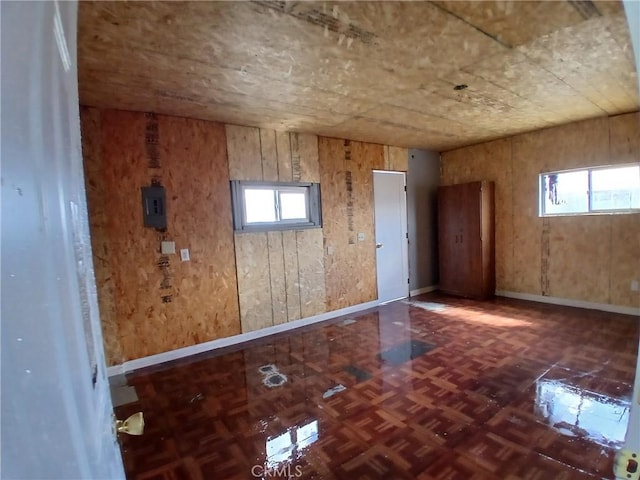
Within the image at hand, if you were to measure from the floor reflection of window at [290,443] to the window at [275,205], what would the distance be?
2.31m

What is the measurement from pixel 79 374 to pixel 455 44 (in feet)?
8.38

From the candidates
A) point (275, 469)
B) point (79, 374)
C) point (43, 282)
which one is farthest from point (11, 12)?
point (275, 469)

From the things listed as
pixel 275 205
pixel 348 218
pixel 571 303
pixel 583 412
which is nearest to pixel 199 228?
pixel 275 205

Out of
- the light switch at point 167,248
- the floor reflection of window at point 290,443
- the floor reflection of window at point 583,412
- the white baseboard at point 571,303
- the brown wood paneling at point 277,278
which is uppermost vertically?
the light switch at point 167,248

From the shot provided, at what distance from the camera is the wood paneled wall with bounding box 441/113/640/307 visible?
3973 mm

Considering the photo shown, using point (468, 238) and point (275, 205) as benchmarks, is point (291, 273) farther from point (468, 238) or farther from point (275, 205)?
point (468, 238)

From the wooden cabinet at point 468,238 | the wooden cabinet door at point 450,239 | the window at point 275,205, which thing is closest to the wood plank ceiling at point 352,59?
the window at point 275,205

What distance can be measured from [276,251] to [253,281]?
48cm

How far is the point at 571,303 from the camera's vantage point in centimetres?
450

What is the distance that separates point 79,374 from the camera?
541 millimetres

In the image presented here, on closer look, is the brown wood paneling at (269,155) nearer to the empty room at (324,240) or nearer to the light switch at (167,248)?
the empty room at (324,240)

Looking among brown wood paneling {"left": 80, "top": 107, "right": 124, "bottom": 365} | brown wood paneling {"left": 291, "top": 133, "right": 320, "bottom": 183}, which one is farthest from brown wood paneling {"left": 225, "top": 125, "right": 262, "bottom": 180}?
brown wood paneling {"left": 80, "top": 107, "right": 124, "bottom": 365}

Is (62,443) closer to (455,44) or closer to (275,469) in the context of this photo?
(275,469)

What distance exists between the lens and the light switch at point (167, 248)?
10.8 ft
